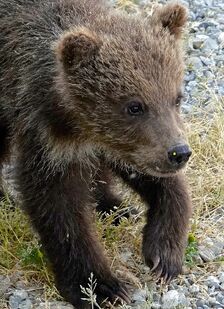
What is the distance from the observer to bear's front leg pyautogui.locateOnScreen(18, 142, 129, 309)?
250 inches

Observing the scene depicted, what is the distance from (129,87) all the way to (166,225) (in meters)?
1.14

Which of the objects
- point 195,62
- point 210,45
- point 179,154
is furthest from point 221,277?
point 210,45

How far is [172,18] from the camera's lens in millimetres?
6336

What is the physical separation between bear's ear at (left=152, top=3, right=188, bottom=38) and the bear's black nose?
954mm

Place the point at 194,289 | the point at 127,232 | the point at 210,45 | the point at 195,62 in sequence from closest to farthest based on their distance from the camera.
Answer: the point at 194,289
the point at 127,232
the point at 195,62
the point at 210,45

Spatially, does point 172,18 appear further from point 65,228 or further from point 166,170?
point 65,228

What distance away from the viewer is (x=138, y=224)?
717 centimetres

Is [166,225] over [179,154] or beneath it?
beneath

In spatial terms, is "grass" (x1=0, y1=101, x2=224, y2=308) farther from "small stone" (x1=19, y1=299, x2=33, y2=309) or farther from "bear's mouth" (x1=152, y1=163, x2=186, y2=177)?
"bear's mouth" (x1=152, y1=163, x2=186, y2=177)

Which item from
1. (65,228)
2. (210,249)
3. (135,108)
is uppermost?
(135,108)

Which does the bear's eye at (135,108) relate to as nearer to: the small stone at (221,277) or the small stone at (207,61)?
the small stone at (221,277)

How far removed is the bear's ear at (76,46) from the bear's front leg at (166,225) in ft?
3.45

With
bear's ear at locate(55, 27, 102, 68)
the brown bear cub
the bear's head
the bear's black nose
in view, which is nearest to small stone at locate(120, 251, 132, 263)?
the brown bear cub

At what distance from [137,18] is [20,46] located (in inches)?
33.2
